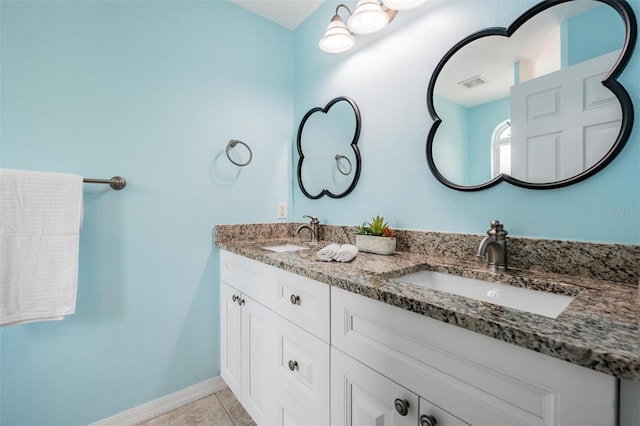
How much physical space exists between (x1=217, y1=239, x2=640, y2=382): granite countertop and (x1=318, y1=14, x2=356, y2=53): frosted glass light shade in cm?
111

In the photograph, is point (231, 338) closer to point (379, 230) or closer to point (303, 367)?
point (303, 367)

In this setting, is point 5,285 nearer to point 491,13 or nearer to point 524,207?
point 524,207

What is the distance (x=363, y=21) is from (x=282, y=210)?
121cm

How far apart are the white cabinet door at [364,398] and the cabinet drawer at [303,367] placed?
0.05 meters

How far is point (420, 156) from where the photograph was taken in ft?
4.04

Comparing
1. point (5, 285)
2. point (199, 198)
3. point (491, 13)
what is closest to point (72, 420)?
point (5, 285)

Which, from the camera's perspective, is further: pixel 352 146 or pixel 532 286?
pixel 352 146

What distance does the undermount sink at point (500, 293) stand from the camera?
0.76 meters

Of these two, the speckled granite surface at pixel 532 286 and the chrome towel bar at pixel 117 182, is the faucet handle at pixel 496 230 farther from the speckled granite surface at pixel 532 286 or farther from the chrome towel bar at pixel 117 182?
the chrome towel bar at pixel 117 182

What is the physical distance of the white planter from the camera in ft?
3.93

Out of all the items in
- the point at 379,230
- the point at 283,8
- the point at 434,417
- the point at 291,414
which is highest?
the point at 283,8

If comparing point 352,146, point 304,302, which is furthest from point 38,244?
point 352,146

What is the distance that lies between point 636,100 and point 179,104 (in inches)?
73.3

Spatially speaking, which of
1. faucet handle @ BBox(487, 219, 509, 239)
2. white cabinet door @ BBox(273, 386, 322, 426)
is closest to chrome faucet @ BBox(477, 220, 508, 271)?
faucet handle @ BBox(487, 219, 509, 239)
